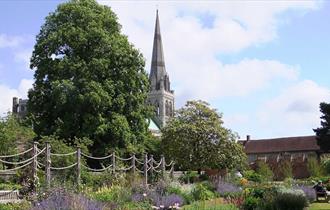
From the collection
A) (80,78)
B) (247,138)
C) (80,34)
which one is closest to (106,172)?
(80,78)

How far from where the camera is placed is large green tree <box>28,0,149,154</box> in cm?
3309

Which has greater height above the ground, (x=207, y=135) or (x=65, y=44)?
(x=65, y=44)

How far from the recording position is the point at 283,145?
8988 cm

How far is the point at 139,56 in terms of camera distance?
1470 inches

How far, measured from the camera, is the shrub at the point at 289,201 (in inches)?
578

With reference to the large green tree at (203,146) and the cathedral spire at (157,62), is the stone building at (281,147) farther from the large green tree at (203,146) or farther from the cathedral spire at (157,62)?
the large green tree at (203,146)

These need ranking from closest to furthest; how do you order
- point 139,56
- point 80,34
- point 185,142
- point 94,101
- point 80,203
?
point 80,203, point 94,101, point 80,34, point 139,56, point 185,142

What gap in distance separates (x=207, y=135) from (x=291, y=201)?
2548 cm

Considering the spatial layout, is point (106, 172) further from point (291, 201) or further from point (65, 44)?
point (65, 44)

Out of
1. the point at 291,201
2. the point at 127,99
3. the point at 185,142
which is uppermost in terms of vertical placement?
the point at 127,99

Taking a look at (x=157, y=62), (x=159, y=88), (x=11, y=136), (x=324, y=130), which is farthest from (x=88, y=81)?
(x=159, y=88)

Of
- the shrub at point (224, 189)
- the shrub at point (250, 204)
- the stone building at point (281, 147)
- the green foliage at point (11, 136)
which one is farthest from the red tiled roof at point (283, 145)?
the shrub at point (250, 204)

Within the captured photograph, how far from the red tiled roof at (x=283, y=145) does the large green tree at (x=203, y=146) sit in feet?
159

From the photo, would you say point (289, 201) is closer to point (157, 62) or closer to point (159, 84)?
point (157, 62)
